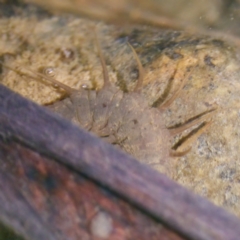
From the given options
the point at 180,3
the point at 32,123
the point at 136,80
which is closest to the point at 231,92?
the point at 136,80

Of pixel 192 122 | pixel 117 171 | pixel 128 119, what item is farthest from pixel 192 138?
pixel 117 171

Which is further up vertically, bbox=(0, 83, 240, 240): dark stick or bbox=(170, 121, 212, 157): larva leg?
bbox=(0, 83, 240, 240): dark stick

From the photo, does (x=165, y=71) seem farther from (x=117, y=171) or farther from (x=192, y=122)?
(x=117, y=171)

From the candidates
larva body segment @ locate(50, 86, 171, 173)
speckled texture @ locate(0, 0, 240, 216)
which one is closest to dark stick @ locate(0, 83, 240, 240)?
larva body segment @ locate(50, 86, 171, 173)

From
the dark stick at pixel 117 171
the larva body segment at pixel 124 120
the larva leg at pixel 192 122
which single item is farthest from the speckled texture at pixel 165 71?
the dark stick at pixel 117 171

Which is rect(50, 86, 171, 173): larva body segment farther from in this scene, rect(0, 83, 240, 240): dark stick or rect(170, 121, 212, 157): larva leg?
rect(0, 83, 240, 240): dark stick

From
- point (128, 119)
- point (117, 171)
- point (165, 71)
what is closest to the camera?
point (117, 171)

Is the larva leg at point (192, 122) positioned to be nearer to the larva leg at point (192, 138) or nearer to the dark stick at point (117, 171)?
the larva leg at point (192, 138)
